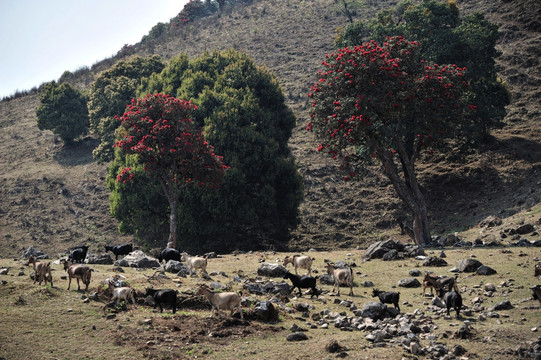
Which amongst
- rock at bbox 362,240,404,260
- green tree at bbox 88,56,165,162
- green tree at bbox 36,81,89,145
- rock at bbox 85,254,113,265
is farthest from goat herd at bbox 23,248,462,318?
green tree at bbox 36,81,89,145

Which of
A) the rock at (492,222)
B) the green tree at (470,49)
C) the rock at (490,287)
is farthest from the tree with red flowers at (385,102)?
the green tree at (470,49)

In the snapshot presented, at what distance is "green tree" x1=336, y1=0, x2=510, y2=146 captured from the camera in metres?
46.0

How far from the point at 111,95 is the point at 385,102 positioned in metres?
40.6

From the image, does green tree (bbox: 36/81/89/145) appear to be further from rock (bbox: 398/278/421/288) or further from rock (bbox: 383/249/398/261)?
rock (bbox: 398/278/421/288)

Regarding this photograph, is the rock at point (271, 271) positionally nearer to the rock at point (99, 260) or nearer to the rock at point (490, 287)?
the rock at point (490, 287)

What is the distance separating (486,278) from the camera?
68.7ft

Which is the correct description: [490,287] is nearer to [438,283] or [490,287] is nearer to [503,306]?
[438,283]

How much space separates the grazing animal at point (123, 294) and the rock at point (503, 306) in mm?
12309

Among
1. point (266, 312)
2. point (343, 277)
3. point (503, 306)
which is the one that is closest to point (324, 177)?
point (343, 277)

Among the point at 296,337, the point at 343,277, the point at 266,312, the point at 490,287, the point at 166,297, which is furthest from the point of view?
the point at 343,277

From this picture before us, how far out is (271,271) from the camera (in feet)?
78.7

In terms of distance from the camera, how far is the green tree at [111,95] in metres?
58.4

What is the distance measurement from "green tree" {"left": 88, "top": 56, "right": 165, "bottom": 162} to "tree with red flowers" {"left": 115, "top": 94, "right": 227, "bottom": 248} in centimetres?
2299

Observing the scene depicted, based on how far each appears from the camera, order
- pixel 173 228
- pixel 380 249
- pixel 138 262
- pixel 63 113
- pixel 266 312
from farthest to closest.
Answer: pixel 63 113 → pixel 173 228 → pixel 380 249 → pixel 138 262 → pixel 266 312
